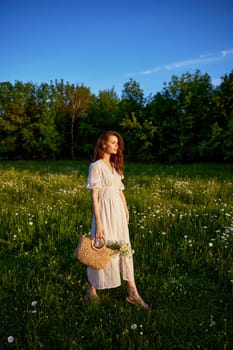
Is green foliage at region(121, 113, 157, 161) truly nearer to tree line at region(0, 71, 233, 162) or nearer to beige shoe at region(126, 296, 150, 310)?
tree line at region(0, 71, 233, 162)

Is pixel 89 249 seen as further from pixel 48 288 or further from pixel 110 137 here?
pixel 110 137

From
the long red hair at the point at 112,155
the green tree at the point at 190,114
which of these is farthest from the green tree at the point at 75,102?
the long red hair at the point at 112,155

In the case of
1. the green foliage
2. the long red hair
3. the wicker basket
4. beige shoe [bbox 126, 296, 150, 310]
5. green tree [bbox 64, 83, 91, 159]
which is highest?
green tree [bbox 64, 83, 91, 159]

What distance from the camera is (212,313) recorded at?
3.55 m

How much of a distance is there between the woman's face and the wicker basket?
1226 mm

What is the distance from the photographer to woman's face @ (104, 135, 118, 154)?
3701 mm

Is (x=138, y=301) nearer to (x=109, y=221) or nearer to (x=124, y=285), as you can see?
(x=124, y=285)

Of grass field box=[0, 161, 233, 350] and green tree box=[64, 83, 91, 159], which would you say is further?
green tree box=[64, 83, 91, 159]

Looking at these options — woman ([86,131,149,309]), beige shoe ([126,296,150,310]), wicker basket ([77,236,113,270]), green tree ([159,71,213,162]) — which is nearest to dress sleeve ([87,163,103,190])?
woman ([86,131,149,309])

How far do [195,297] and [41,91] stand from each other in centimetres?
4776

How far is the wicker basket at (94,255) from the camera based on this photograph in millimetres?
3420

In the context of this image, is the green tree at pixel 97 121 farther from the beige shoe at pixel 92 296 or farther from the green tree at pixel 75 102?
the beige shoe at pixel 92 296

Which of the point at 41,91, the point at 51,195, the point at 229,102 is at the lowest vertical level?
the point at 51,195

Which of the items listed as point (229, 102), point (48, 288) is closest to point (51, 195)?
point (48, 288)
